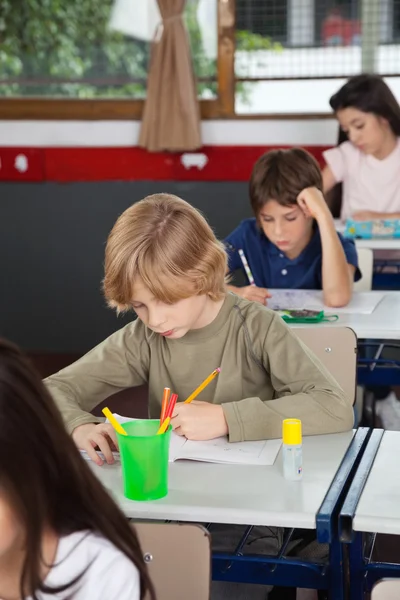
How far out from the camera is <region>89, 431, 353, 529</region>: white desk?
145 centimetres

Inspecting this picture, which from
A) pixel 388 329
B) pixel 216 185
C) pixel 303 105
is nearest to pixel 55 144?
Answer: pixel 216 185

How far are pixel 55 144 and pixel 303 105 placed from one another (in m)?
1.31

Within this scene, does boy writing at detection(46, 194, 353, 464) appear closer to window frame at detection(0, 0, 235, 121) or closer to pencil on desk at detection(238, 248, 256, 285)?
pencil on desk at detection(238, 248, 256, 285)

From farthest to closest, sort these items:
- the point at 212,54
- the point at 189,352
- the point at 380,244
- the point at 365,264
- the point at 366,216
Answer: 1. the point at 212,54
2. the point at 366,216
3. the point at 380,244
4. the point at 365,264
5. the point at 189,352

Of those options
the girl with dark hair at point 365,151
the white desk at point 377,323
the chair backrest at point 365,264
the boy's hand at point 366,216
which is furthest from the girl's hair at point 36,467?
the girl with dark hair at point 365,151

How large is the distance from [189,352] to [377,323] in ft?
2.89

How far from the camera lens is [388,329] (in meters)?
2.60

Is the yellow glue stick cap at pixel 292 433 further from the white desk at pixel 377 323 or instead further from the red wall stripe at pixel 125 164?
the red wall stripe at pixel 125 164

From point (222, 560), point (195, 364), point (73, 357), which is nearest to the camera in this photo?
point (222, 560)

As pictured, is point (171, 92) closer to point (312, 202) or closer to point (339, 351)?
point (312, 202)

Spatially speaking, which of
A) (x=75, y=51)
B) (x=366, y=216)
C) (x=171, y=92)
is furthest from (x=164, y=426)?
(x=75, y=51)

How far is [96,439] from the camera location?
5.65 feet

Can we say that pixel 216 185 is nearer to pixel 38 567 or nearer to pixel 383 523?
pixel 383 523

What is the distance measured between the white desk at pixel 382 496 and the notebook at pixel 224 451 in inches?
7.4
